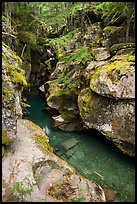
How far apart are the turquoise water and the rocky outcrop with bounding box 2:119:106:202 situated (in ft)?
5.46

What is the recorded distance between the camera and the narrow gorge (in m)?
8.73

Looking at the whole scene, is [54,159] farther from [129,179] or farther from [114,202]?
[129,179]

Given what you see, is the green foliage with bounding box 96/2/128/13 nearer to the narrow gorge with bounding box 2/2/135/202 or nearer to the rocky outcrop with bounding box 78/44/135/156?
the narrow gorge with bounding box 2/2/135/202

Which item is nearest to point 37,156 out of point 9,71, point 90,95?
point 9,71

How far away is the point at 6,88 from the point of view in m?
9.30

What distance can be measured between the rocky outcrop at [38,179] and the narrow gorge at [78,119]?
31mm

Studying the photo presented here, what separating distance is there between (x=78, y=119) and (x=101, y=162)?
5123 mm

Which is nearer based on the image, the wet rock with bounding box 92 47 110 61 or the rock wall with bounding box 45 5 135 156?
the rock wall with bounding box 45 5 135 156

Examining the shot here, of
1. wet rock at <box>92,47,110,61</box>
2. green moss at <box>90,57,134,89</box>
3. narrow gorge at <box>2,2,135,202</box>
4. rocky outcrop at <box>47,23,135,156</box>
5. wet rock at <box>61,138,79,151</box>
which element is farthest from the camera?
wet rock at <box>92,47,110,61</box>

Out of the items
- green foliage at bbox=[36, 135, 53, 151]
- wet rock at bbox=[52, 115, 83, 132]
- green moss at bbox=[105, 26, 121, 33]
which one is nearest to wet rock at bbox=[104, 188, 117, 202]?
green foliage at bbox=[36, 135, 53, 151]

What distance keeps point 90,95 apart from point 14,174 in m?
7.70

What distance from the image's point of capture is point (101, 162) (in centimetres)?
1239

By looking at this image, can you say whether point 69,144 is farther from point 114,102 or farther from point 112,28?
point 112,28

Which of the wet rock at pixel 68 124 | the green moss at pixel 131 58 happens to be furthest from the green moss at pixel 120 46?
the wet rock at pixel 68 124
